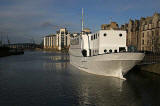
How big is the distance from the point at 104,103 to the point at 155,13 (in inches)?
2920

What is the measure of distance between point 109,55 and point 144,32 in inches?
2636

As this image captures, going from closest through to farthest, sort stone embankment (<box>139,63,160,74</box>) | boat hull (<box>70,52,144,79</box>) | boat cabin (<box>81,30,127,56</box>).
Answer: boat hull (<box>70,52,144,79</box>) < boat cabin (<box>81,30,127,56</box>) < stone embankment (<box>139,63,160,74</box>)

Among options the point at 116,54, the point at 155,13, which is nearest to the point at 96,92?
the point at 116,54

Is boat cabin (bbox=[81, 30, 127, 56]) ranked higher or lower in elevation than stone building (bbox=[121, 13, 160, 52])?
lower

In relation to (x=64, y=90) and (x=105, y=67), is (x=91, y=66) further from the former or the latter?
(x=64, y=90)

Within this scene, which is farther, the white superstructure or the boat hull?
the white superstructure

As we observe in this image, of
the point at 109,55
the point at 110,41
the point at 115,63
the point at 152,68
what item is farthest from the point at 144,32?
the point at 109,55

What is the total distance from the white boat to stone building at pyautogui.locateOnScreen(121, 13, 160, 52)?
43806mm

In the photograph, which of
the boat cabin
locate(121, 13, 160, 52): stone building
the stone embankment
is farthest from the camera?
locate(121, 13, 160, 52): stone building

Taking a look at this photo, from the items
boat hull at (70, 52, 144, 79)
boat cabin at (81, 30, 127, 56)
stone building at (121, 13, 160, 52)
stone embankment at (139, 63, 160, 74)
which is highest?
stone building at (121, 13, 160, 52)

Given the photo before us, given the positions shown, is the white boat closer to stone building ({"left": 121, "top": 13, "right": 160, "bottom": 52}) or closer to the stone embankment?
the stone embankment

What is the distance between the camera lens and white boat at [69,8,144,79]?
2766cm

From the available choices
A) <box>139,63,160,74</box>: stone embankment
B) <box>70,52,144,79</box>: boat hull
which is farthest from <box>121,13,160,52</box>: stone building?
<box>70,52,144,79</box>: boat hull

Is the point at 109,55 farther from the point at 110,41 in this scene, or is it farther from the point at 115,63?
the point at 110,41
